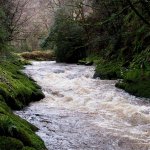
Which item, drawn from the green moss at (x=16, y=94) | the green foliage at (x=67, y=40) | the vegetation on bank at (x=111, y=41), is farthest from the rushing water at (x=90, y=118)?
the green foliage at (x=67, y=40)

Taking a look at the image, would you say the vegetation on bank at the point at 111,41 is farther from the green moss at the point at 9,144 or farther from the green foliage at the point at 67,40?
the green moss at the point at 9,144

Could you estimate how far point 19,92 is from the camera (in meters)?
12.6

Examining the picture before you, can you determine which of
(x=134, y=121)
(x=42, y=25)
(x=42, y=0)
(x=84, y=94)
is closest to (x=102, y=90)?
(x=84, y=94)

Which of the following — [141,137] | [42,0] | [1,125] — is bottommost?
[141,137]

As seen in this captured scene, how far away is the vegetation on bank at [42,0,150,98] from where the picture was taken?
1216 cm

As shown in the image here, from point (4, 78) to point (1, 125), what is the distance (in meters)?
6.41

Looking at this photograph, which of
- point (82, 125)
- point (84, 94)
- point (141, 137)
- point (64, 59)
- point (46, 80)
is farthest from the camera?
point (64, 59)

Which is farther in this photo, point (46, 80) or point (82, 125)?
point (46, 80)

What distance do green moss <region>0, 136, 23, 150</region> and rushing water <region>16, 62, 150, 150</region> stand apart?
56.7 inches

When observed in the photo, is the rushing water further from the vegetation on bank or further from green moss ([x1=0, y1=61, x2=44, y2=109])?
the vegetation on bank

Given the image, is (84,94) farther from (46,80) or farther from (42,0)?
(42,0)

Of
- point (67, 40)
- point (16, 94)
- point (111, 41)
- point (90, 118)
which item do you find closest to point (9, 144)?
point (90, 118)

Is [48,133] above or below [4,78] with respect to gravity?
below

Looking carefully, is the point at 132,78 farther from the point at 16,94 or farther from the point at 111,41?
the point at 111,41
